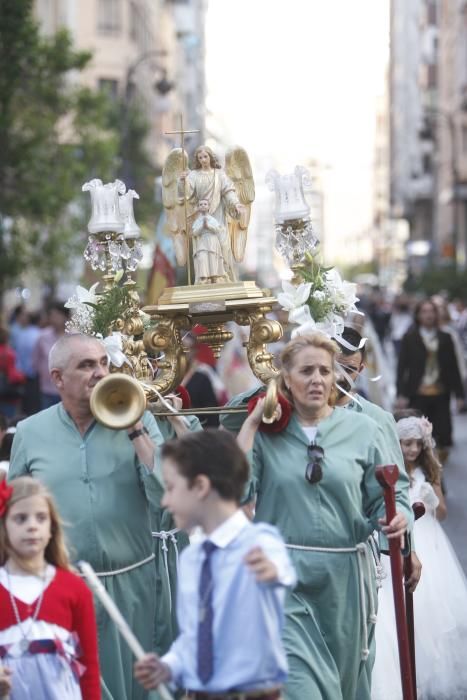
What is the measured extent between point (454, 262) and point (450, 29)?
25.4 meters

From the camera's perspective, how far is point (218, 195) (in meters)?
7.86

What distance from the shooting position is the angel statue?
25.5 ft

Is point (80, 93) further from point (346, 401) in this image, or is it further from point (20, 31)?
point (346, 401)

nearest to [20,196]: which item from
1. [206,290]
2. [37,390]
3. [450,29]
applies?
[37,390]

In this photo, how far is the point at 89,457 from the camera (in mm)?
6551

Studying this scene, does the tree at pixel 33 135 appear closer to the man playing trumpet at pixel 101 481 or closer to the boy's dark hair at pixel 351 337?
the boy's dark hair at pixel 351 337

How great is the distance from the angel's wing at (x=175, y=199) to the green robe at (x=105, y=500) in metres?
1.48

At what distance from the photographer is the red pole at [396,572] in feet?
20.2

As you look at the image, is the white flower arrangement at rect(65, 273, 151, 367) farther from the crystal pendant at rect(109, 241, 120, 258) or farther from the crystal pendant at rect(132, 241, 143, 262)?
the crystal pendant at rect(132, 241, 143, 262)

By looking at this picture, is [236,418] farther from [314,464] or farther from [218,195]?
[218,195]

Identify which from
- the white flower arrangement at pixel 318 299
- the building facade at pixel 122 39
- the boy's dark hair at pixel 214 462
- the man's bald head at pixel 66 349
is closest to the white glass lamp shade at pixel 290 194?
the white flower arrangement at pixel 318 299

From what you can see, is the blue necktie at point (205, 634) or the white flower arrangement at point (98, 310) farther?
the white flower arrangement at point (98, 310)

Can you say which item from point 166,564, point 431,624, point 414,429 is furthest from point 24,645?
point 414,429

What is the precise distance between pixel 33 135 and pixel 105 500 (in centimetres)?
1868
